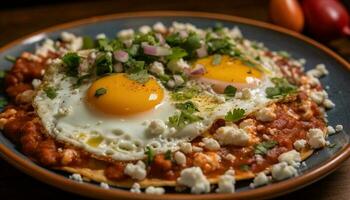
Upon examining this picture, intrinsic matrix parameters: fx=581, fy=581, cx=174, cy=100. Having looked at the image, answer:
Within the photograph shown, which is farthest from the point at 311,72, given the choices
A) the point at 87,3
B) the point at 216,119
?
the point at 87,3

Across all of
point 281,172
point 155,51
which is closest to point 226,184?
point 281,172

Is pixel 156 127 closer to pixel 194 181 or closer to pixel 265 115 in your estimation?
pixel 194 181

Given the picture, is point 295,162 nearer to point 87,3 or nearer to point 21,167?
point 21,167

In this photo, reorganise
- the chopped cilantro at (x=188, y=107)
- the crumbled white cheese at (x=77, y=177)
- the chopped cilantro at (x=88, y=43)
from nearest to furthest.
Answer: the crumbled white cheese at (x=77, y=177), the chopped cilantro at (x=188, y=107), the chopped cilantro at (x=88, y=43)

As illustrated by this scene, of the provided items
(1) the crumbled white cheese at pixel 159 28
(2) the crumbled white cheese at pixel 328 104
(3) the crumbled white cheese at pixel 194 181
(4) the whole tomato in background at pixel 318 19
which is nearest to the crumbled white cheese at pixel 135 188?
(3) the crumbled white cheese at pixel 194 181

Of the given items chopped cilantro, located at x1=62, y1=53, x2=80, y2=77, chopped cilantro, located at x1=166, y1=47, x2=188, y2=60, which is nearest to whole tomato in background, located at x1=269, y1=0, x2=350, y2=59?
chopped cilantro, located at x1=166, y1=47, x2=188, y2=60

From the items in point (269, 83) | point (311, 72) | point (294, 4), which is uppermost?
point (294, 4)

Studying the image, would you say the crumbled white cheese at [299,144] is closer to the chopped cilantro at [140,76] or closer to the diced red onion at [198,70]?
the diced red onion at [198,70]
